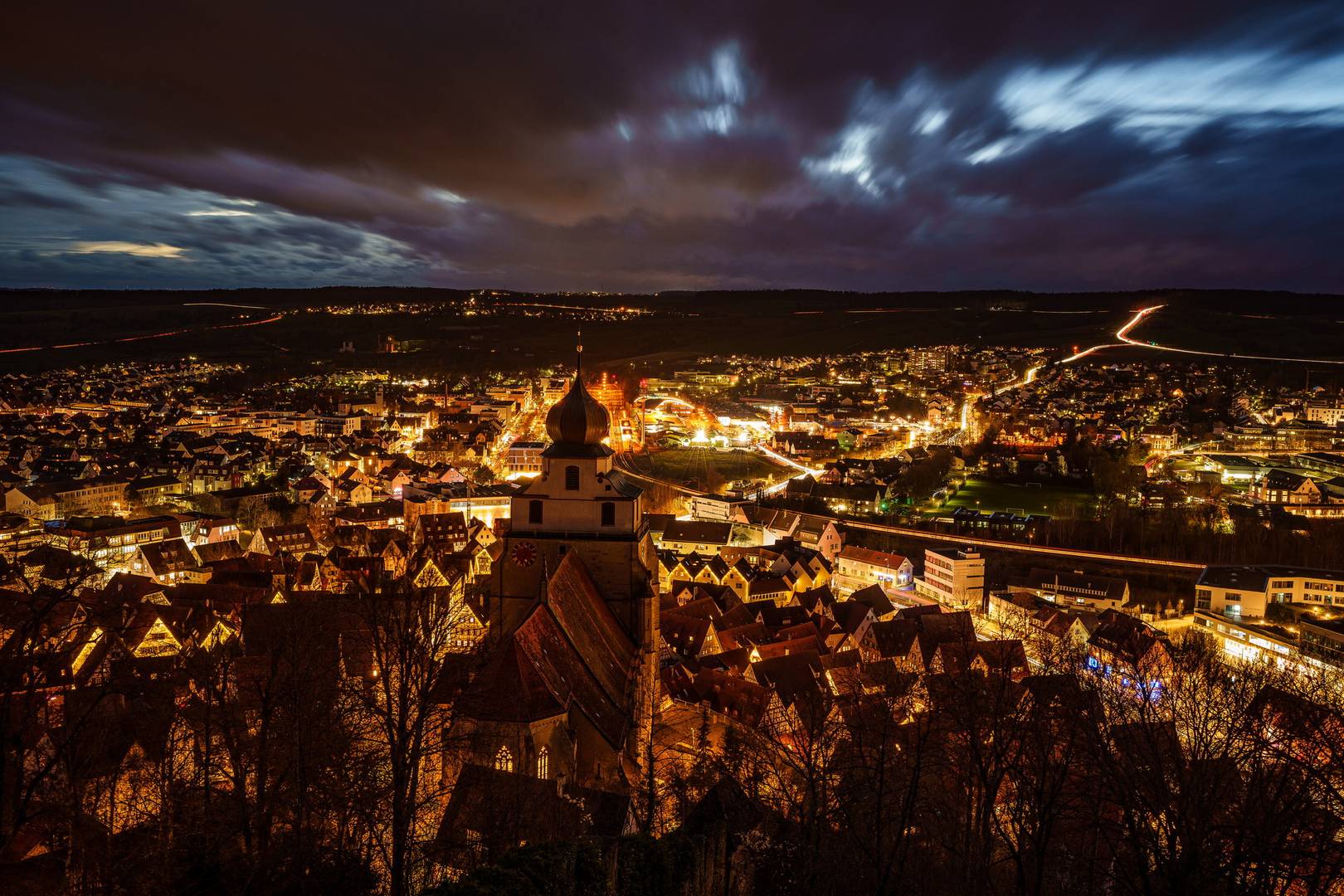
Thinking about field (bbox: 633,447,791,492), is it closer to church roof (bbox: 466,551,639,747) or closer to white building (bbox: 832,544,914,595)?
white building (bbox: 832,544,914,595)

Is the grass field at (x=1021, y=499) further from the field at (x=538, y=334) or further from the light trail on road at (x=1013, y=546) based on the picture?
the field at (x=538, y=334)

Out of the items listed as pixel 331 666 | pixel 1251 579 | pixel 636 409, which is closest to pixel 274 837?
pixel 331 666

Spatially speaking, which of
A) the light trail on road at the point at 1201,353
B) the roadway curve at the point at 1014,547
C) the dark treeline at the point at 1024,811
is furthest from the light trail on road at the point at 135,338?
the dark treeline at the point at 1024,811

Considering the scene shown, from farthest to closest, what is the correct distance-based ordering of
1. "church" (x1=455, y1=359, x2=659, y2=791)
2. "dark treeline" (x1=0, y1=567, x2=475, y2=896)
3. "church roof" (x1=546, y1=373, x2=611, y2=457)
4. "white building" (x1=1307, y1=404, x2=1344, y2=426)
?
"white building" (x1=1307, y1=404, x2=1344, y2=426) → "church roof" (x1=546, y1=373, x2=611, y2=457) → "church" (x1=455, y1=359, x2=659, y2=791) → "dark treeline" (x1=0, y1=567, x2=475, y2=896)

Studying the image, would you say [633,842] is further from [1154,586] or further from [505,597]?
[1154,586]

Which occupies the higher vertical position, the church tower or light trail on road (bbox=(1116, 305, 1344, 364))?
light trail on road (bbox=(1116, 305, 1344, 364))

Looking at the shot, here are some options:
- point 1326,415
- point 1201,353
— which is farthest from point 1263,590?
point 1201,353

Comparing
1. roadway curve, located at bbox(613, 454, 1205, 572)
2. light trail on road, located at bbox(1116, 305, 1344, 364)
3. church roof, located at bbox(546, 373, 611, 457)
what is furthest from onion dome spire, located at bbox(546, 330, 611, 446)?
light trail on road, located at bbox(1116, 305, 1344, 364)
